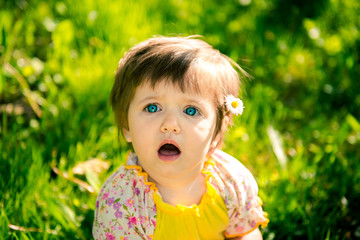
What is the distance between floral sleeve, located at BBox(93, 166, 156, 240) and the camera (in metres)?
1.66

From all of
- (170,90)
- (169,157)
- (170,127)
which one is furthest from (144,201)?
(170,90)

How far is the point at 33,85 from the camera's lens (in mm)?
2746

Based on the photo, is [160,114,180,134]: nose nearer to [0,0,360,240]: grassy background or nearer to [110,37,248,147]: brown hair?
[110,37,248,147]: brown hair

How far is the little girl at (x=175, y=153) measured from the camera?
1.60m

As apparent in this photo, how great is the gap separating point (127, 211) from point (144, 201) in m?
0.08

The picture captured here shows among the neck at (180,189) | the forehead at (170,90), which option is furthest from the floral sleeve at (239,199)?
the forehead at (170,90)

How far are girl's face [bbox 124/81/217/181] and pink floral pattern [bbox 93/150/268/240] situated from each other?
0.11 metres

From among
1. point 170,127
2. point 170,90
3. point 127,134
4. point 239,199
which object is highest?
point 170,90

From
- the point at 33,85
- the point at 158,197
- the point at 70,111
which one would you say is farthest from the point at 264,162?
the point at 33,85

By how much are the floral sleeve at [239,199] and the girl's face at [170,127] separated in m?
0.23

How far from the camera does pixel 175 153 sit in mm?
1611

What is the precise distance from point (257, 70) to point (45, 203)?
5.43 feet

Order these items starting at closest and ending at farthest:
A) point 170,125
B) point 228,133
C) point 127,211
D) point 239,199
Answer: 1. point 170,125
2. point 127,211
3. point 239,199
4. point 228,133

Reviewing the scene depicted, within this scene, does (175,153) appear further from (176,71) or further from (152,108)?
(176,71)
